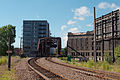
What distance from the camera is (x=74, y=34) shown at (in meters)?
74.9

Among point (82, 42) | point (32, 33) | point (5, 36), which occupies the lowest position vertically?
point (82, 42)

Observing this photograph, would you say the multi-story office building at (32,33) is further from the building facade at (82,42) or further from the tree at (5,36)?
the tree at (5,36)

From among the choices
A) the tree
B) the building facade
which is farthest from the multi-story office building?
the tree

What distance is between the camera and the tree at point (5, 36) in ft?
197

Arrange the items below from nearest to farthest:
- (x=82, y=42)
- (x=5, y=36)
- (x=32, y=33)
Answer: (x=5, y=36) < (x=82, y=42) < (x=32, y=33)

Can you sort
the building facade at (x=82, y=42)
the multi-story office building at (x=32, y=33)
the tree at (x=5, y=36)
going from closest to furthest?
the tree at (x=5, y=36) < the building facade at (x=82, y=42) < the multi-story office building at (x=32, y=33)

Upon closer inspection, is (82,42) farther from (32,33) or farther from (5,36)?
(32,33)

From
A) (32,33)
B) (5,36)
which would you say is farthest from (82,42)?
(32,33)

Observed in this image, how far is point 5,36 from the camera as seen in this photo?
209ft

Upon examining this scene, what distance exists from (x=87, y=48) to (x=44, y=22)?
174ft

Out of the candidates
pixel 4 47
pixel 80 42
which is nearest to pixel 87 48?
pixel 80 42

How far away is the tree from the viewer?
59.9m

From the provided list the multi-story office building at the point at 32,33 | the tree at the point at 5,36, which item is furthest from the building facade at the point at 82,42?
the multi-story office building at the point at 32,33

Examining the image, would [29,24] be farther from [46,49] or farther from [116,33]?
[116,33]
